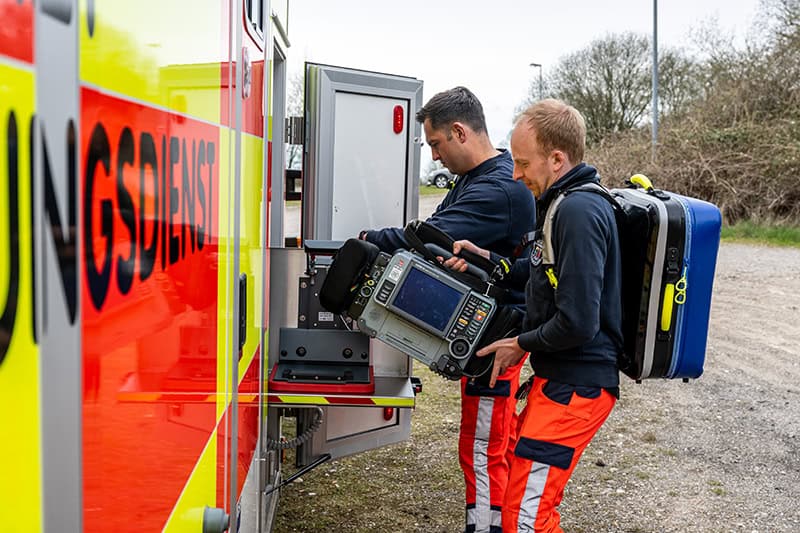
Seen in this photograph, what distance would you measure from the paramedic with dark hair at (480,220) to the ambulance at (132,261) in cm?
103

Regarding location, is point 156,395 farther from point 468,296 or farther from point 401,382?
point 401,382

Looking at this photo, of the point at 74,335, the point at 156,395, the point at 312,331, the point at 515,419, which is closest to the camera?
the point at 74,335

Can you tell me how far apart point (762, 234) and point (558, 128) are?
52.5ft

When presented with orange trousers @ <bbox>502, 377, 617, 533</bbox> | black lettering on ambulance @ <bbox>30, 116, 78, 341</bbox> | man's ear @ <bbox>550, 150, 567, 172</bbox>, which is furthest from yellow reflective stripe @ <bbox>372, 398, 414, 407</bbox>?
black lettering on ambulance @ <bbox>30, 116, 78, 341</bbox>

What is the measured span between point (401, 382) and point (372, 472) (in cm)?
202

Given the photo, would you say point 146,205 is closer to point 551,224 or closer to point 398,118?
point 551,224

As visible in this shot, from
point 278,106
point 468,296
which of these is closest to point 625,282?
point 468,296

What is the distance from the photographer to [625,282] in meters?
3.04

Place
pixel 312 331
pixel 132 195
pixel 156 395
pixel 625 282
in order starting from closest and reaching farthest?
1. pixel 132 195
2. pixel 156 395
3. pixel 625 282
4. pixel 312 331

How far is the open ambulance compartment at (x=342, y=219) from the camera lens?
12.0 ft

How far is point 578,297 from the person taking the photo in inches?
106

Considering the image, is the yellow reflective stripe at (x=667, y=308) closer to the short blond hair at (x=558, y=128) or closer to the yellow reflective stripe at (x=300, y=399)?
the short blond hair at (x=558, y=128)

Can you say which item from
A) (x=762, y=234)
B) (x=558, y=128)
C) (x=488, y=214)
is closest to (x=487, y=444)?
(x=488, y=214)

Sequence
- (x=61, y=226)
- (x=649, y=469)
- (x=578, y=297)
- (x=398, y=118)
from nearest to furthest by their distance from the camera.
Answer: (x=61, y=226) < (x=578, y=297) < (x=398, y=118) < (x=649, y=469)
